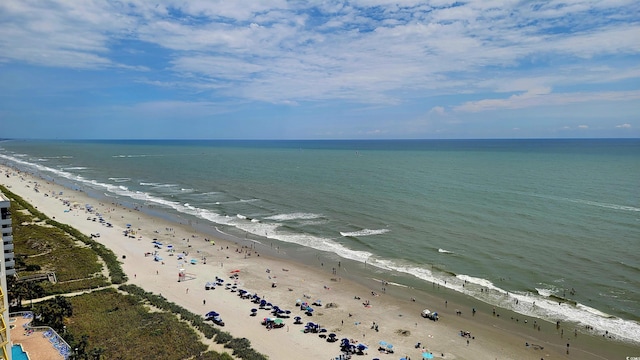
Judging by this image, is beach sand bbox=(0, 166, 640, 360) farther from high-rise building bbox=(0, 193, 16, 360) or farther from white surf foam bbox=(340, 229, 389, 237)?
high-rise building bbox=(0, 193, 16, 360)

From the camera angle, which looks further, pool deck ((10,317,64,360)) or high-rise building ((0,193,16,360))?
pool deck ((10,317,64,360))

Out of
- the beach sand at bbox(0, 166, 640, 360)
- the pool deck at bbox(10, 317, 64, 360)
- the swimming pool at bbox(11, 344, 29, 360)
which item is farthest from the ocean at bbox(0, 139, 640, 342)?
the swimming pool at bbox(11, 344, 29, 360)

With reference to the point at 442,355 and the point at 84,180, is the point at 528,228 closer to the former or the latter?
the point at 442,355

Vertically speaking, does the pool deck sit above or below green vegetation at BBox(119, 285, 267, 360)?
above

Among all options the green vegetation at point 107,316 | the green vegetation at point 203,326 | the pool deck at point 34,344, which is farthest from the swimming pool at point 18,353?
the green vegetation at point 203,326

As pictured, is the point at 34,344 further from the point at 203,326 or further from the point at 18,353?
the point at 203,326

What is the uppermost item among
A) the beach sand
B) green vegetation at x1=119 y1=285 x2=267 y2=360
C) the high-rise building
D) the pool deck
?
the high-rise building

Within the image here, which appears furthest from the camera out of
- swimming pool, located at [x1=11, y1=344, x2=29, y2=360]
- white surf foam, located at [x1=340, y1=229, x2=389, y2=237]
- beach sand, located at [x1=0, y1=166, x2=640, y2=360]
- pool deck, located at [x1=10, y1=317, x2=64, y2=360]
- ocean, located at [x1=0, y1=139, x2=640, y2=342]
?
white surf foam, located at [x1=340, y1=229, x2=389, y2=237]
